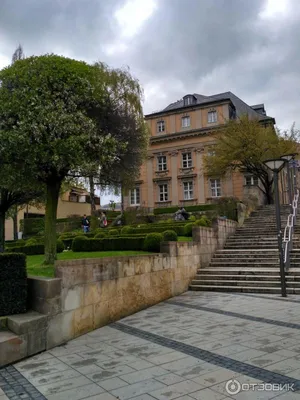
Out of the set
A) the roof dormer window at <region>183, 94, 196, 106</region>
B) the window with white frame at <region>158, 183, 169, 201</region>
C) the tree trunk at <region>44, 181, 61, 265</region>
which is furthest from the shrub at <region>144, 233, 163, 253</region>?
the roof dormer window at <region>183, 94, 196, 106</region>

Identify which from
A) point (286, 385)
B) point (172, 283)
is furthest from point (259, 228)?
point (286, 385)

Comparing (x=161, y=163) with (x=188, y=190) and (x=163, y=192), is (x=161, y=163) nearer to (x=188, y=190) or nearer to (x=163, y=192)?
(x=163, y=192)

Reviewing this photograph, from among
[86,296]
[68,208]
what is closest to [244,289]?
[86,296]

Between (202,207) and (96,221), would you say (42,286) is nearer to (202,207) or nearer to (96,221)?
(96,221)

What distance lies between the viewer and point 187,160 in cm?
4078

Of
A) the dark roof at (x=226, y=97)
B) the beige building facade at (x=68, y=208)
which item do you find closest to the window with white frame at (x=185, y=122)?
the dark roof at (x=226, y=97)

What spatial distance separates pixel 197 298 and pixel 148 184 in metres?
32.2

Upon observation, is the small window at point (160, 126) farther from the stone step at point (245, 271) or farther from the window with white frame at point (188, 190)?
the stone step at point (245, 271)

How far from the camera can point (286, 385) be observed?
407 cm

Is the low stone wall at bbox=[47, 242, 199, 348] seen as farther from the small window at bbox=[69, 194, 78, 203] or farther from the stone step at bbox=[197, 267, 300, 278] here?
the small window at bbox=[69, 194, 78, 203]

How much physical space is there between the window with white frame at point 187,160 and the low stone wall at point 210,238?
24.7 meters

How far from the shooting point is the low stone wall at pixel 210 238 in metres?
13.1

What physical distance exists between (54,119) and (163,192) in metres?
32.8

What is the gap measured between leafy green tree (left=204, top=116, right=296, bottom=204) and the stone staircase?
950 cm
